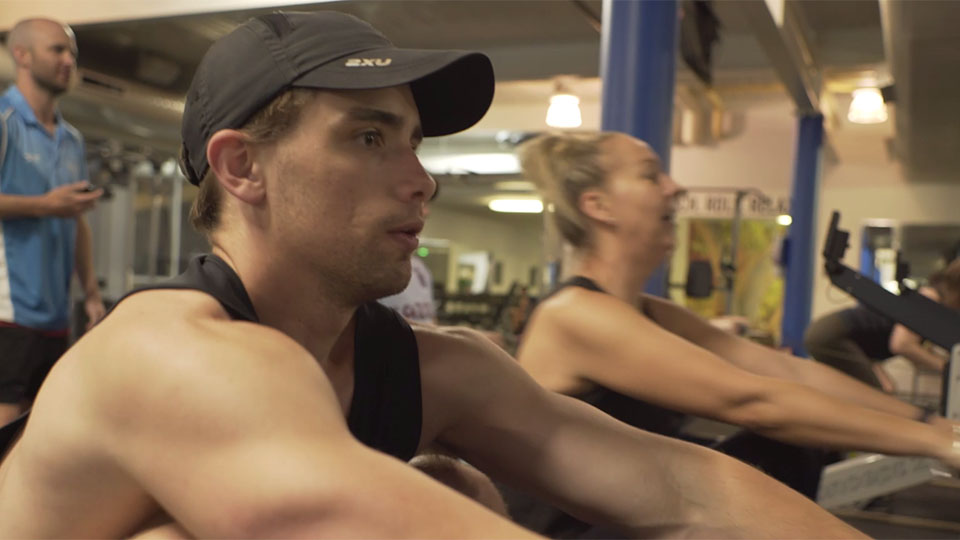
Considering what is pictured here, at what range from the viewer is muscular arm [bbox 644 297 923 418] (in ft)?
6.27

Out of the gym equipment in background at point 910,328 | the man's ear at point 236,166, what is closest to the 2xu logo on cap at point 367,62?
the man's ear at point 236,166

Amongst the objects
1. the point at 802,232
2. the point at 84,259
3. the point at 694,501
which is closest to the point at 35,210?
the point at 84,259

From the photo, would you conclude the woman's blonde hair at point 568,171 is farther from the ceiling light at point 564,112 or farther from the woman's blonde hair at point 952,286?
the ceiling light at point 564,112

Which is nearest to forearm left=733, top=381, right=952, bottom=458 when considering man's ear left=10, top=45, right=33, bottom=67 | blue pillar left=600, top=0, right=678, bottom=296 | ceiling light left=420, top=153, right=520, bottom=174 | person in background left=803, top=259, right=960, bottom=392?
blue pillar left=600, top=0, right=678, bottom=296

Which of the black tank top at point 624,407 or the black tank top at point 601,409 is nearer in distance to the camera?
the black tank top at point 601,409

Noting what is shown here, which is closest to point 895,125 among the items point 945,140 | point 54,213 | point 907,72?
point 945,140

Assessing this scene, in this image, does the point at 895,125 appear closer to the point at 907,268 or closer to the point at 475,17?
the point at 475,17

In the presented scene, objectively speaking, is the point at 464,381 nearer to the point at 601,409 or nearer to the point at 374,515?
the point at 374,515

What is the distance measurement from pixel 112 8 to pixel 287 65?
221 inches

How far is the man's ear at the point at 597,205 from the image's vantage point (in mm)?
1840

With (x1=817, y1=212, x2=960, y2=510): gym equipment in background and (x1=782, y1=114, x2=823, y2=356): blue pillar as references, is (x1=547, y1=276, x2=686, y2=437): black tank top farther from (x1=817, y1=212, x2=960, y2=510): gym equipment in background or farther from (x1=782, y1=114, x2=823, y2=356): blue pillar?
(x1=782, y1=114, x2=823, y2=356): blue pillar

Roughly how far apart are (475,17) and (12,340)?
4639 mm

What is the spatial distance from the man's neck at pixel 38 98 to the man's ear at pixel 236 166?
174cm

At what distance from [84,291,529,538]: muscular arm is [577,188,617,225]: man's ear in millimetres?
1249
